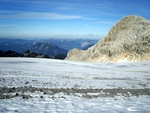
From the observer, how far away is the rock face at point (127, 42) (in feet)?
235

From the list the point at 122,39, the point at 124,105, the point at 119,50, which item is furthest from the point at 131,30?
the point at 124,105

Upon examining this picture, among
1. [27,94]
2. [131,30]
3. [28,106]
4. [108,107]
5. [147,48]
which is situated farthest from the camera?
[131,30]

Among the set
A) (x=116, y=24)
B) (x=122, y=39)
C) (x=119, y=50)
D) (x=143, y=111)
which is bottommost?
(x=143, y=111)

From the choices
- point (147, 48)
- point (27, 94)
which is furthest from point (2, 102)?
point (147, 48)

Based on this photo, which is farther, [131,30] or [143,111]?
[131,30]

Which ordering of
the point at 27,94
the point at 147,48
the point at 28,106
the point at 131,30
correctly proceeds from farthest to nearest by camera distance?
the point at 131,30 < the point at 147,48 < the point at 27,94 < the point at 28,106

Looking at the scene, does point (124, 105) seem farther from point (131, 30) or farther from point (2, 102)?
point (131, 30)

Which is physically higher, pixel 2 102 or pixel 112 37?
pixel 112 37

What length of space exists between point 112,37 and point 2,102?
293 ft

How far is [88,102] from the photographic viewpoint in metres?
12.6

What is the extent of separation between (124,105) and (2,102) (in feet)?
25.9

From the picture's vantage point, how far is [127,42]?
78.9 meters

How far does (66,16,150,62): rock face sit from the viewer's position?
235 ft

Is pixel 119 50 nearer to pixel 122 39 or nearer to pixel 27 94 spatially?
pixel 122 39
